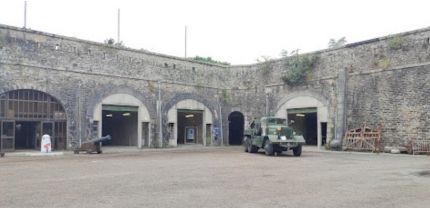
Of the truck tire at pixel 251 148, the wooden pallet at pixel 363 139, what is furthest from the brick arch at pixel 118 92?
the wooden pallet at pixel 363 139

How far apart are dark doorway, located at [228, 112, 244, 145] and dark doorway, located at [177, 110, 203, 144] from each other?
7.67ft

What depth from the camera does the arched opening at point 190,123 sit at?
96.0 ft

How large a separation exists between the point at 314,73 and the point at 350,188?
61.7 ft

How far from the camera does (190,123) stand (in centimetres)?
3375

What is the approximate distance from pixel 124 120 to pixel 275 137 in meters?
13.5

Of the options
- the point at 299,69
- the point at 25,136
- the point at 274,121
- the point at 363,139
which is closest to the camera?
the point at 274,121

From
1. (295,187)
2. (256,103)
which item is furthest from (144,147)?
(295,187)

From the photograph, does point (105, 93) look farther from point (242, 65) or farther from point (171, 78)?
point (242, 65)

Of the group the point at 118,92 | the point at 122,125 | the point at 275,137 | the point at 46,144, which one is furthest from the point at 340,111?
the point at 46,144

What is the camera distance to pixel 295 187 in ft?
32.8

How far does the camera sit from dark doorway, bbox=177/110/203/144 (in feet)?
106

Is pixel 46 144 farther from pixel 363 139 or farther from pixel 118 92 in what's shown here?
pixel 363 139

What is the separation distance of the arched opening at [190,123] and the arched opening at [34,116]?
7.58m

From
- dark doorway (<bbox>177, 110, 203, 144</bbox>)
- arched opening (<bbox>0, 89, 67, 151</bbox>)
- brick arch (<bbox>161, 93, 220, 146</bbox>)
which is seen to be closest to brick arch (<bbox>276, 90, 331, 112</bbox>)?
brick arch (<bbox>161, 93, 220, 146</bbox>)
